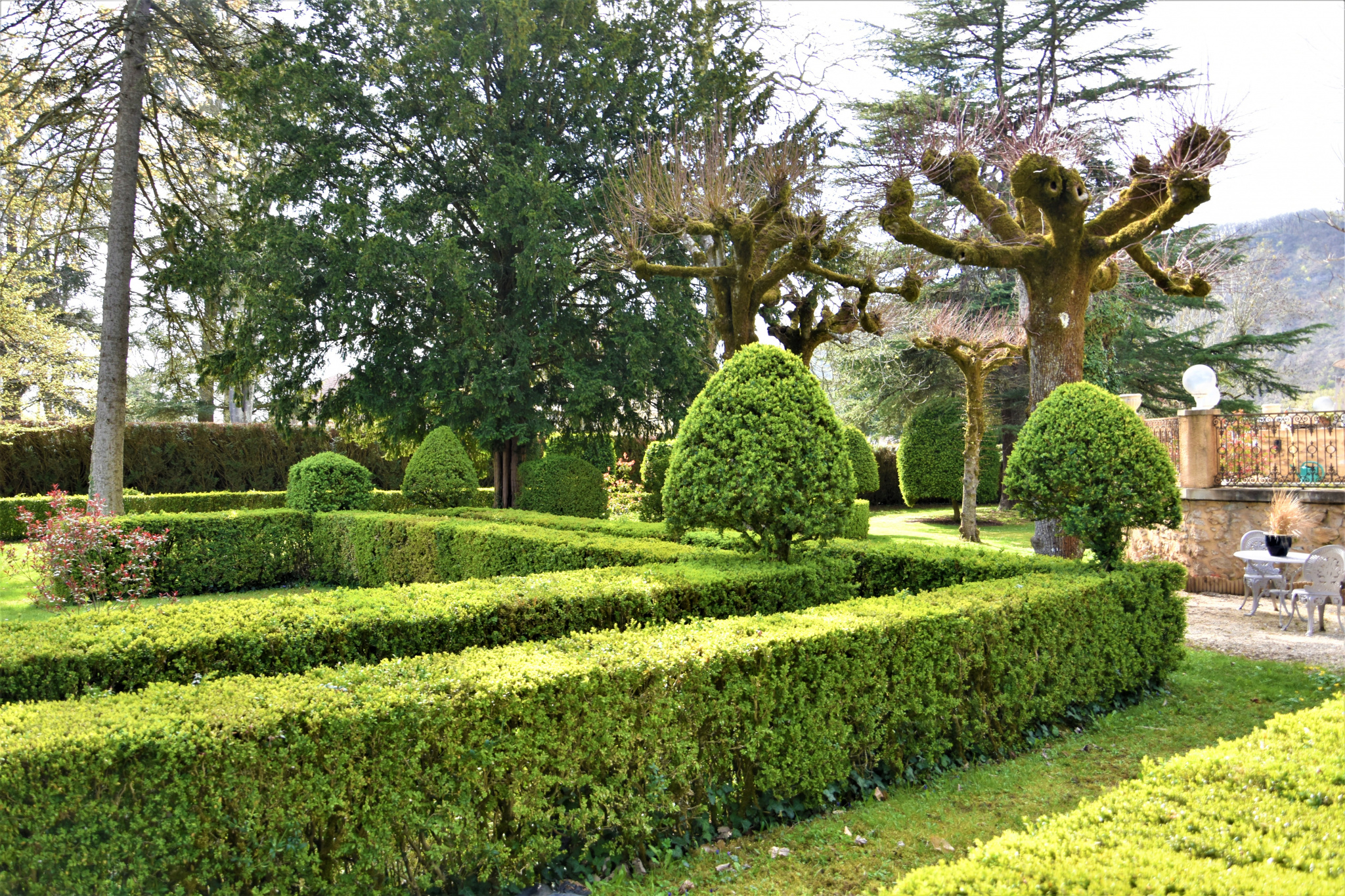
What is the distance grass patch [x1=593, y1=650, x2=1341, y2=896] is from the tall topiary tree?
16023 mm

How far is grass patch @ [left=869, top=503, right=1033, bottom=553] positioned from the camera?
17.7 metres

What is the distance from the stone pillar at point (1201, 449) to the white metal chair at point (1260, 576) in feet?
4.65

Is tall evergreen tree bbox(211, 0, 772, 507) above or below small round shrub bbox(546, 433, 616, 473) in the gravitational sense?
above

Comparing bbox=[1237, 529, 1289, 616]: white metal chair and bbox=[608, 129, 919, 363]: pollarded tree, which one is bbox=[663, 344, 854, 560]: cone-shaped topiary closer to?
bbox=[608, 129, 919, 363]: pollarded tree

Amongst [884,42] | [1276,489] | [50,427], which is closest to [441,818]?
[1276,489]

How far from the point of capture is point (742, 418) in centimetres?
647

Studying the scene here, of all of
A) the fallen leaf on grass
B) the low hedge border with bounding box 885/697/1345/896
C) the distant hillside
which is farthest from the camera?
the distant hillside

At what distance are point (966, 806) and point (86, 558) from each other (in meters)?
11.0

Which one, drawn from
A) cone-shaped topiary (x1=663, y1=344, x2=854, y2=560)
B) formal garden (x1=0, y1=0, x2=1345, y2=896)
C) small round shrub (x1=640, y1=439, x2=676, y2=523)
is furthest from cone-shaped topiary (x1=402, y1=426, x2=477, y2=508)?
cone-shaped topiary (x1=663, y1=344, x2=854, y2=560)

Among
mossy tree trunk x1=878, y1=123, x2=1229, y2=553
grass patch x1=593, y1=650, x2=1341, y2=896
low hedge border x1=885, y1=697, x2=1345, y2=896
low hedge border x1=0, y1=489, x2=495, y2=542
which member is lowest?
grass patch x1=593, y1=650, x2=1341, y2=896

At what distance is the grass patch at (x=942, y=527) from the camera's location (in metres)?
17.7

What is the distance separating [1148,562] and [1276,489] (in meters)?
6.20

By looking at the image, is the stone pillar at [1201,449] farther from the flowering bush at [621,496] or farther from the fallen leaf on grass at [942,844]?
the fallen leaf on grass at [942,844]

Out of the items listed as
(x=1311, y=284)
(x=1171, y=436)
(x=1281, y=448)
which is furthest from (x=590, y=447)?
(x=1311, y=284)
